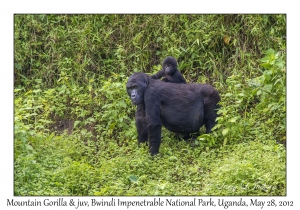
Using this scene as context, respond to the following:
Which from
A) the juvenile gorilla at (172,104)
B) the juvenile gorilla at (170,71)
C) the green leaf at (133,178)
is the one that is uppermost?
the juvenile gorilla at (170,71)

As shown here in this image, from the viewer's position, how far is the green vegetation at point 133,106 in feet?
21.5

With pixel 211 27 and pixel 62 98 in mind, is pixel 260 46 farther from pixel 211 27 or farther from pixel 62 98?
pixel 62 98

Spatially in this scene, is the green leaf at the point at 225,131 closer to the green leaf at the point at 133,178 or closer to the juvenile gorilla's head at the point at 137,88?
the juvenile gorilla's head at the point at 137,88

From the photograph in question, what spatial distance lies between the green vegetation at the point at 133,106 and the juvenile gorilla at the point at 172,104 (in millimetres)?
201

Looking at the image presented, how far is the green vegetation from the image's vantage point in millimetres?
6543

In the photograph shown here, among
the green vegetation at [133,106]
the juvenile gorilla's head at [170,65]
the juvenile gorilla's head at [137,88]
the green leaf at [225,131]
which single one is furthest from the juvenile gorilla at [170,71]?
the green leaf at [225,131]

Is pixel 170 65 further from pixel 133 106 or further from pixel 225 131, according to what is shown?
pixel 225 131

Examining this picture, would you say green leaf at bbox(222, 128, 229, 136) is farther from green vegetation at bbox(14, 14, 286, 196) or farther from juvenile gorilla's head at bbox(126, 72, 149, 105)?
juvenile gorilla's head at bbox(126, 72, 149, 105)

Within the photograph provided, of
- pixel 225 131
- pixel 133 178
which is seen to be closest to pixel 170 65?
pixel 225 131

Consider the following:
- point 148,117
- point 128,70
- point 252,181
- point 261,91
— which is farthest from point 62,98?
point 252,181

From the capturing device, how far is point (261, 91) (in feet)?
23.9

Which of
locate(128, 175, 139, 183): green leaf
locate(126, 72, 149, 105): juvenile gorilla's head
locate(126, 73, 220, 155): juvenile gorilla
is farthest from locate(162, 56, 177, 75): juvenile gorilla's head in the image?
locate(128, 175, 139, 183): green leaf

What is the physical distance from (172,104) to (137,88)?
0.55 metres

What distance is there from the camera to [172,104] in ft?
25.4
